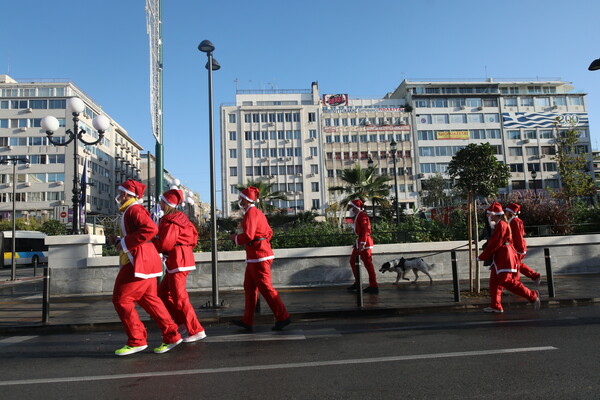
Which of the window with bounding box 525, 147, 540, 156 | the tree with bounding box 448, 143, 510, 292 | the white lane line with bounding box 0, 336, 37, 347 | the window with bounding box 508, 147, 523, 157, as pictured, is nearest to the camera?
the white lane line with bounding box 0, 336, 37, 347

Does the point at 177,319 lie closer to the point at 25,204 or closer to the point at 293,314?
the point at 293,314

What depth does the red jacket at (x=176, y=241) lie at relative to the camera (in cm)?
553

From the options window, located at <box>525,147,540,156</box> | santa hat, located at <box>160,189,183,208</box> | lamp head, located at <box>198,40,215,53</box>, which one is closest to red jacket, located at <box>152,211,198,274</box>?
santa hat, located at <box>160,189,183,208</box>

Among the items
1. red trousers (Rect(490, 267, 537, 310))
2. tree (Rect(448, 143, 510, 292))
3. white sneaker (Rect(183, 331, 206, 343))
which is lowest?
white sneaker (Rect(183, 331, 206, 343))

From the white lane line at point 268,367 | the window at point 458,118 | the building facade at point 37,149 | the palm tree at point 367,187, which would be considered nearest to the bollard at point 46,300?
the white lane line at point 268,367

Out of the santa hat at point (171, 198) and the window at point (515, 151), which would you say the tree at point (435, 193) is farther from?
the santa hat at point (171, 198)

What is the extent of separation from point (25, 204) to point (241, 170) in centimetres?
3106

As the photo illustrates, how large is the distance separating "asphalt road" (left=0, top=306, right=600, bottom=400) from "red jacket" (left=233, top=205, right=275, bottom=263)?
1070mm

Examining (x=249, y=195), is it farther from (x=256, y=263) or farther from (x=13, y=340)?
(x=13, y=340)

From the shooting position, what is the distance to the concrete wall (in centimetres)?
1129

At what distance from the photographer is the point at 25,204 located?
65188 mm

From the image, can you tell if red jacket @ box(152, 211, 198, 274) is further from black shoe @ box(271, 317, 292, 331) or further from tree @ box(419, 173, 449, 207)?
tree @ box(419, 173, 449, 207)

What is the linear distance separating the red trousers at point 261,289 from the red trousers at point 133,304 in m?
1.38

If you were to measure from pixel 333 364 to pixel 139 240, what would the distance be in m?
2.43
